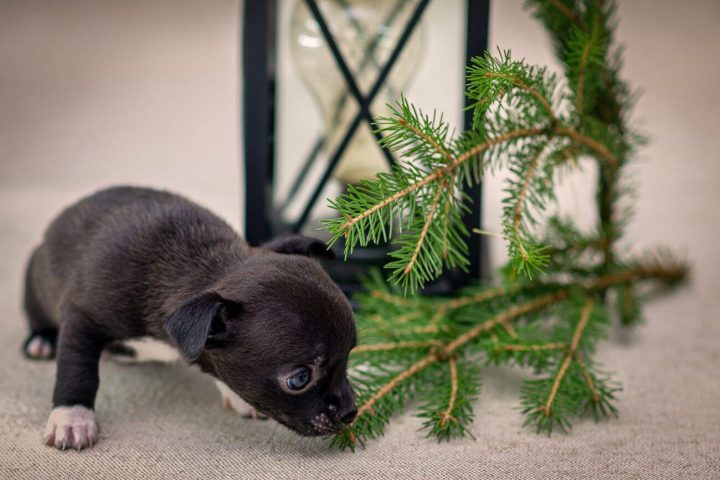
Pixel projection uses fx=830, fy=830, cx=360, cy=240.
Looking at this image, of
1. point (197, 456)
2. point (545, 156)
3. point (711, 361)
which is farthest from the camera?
point (711, 361)

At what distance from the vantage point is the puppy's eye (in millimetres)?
968

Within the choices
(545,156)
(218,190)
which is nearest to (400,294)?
(545,156)

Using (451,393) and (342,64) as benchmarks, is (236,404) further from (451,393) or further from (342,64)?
(342,64)

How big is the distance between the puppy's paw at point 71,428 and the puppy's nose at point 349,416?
1.07 feet

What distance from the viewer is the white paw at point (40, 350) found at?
1.33 m

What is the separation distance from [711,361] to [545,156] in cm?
49

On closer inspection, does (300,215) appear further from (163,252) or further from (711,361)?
(711,361)

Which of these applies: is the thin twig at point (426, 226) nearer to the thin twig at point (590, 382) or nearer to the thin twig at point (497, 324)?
the thin twig at point (497, 324)

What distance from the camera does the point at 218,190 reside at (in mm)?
2344

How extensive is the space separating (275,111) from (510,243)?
0.59 metres

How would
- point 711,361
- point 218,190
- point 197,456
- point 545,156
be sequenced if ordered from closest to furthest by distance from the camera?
point 197,456 → point 545,156 → point 711,361 → point 218,190

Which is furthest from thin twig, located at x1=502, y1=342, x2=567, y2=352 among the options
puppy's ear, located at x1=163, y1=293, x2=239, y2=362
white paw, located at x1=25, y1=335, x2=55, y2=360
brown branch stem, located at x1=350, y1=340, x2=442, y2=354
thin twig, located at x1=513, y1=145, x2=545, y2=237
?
white paw, located at x1=25, y1=335, x2=55, y2=360

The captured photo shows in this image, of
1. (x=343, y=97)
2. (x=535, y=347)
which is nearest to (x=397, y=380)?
(x=535, y=347)

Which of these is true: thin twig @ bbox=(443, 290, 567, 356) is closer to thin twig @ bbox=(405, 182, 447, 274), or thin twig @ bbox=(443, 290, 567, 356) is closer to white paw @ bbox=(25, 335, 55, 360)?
thin twig @ bbox=(405, 182, 447, 274)
